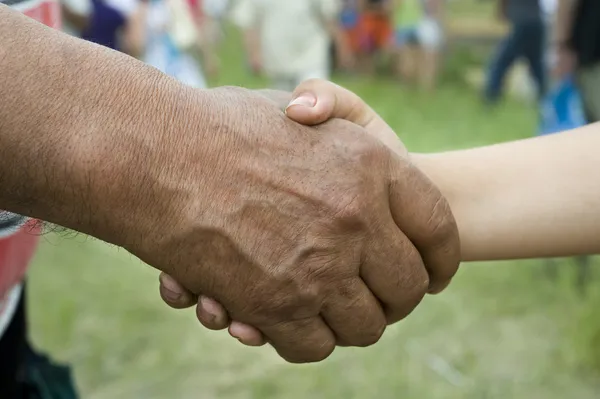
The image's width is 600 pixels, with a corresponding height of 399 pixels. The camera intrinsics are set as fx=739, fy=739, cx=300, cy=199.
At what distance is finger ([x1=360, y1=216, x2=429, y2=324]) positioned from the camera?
1160 millimetres

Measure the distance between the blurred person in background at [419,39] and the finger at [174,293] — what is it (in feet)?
19.8

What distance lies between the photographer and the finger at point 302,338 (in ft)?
3.81

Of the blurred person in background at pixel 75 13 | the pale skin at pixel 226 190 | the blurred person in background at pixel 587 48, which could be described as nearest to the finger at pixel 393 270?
the pale skin at pixel 226 190

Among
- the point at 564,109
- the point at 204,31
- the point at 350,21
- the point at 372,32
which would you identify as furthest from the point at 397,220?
the point at 372,32

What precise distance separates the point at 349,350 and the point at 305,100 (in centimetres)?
160

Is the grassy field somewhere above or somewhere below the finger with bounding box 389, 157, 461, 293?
below

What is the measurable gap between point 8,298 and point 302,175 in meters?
0.65

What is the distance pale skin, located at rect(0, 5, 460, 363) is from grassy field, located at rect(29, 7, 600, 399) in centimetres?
125

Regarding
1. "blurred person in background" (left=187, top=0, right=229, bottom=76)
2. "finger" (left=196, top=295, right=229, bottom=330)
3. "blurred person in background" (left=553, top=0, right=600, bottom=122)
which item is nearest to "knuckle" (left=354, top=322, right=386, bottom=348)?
"finger" (left=196, top=295, right=229, bottom=330)

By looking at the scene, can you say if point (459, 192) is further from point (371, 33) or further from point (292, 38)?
point (371, 33)

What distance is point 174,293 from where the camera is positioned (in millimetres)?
1147

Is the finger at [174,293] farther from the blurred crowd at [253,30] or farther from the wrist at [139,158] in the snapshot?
the blurred crowd at [253,30]

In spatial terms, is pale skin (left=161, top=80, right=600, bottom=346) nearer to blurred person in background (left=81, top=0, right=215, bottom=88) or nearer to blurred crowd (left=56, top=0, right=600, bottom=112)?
blurred crowd (left=56, top=0, right=600, bottom=112)

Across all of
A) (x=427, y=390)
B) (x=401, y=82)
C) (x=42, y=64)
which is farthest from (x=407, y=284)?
(x=401, y=82)
